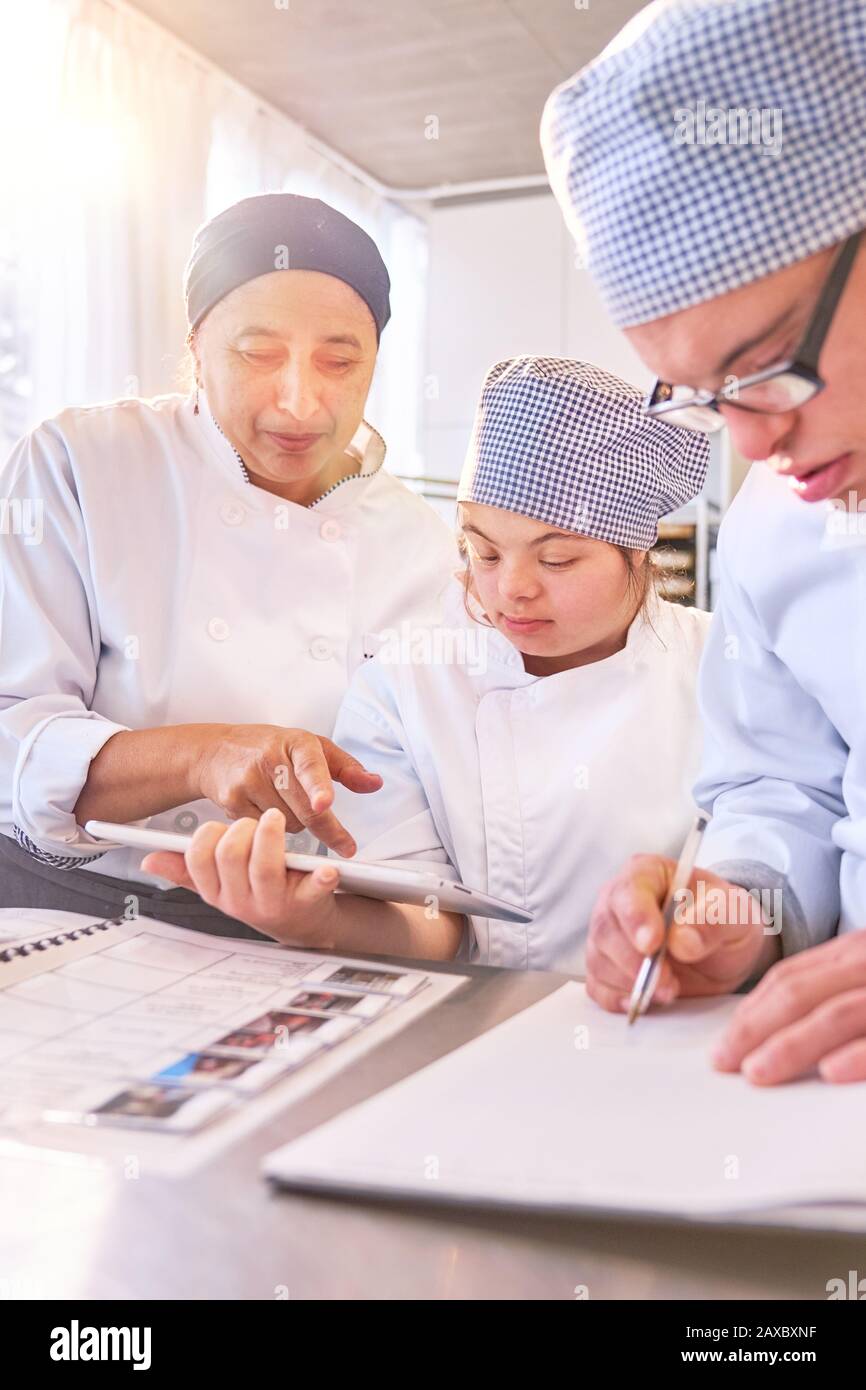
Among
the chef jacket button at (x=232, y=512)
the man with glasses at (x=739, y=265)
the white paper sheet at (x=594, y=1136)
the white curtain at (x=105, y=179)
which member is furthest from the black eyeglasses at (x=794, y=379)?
the white curtain at (x=105, y=179)

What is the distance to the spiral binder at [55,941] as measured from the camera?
0.92 m

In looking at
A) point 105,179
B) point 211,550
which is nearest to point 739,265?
point 211,550

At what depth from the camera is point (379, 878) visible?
832 mm

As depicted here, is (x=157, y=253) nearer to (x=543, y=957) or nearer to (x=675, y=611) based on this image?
(x=675, y=611)

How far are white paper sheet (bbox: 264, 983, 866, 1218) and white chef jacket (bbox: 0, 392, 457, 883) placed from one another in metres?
0.76

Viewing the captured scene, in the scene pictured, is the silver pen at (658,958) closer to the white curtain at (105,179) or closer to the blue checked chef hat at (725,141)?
the blue checked chef hat at (725,141)

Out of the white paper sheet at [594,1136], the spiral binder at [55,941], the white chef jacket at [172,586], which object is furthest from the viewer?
the white chef jacket at [172,586]

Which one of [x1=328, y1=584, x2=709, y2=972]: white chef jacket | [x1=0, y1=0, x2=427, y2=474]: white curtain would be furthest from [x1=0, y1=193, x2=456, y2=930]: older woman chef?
[x1=0, y1=0, x2=427, y2=474]: white curtain

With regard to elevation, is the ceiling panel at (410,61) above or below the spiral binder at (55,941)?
above

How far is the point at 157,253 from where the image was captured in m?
4.01

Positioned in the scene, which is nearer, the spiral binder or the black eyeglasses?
the black eyeglasses

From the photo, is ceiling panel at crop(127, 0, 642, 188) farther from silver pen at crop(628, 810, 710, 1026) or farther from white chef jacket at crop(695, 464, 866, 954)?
silver pen at crop(628, 810, 710, 1026)

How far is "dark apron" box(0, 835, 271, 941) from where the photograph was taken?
1.29 meters

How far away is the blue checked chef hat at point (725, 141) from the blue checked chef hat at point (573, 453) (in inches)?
23.6
